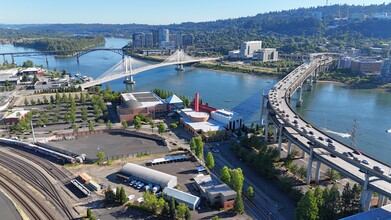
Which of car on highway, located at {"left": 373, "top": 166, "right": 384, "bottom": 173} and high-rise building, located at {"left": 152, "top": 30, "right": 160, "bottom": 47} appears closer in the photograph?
car on highway, located at {"left": 373, "top": 166, "right": 384, "bottom": 173}

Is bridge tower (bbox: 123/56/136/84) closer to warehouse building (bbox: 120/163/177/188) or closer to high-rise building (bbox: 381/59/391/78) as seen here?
warehouse building (bbox: 120/163/177/188)

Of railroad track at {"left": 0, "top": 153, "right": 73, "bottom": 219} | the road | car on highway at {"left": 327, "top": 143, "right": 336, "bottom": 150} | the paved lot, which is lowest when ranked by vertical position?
railroad track at {"left": 0, "top": 153, "right": 73, "bottom": 219}

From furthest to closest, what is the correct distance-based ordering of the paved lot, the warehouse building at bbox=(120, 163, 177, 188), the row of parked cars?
the paved lot, the warehouse building at bbox=(120, 163, 177, 188), the row of parked cars

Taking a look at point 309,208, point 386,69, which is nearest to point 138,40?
point 386,69

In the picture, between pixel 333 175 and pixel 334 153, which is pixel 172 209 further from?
pixel 333 175

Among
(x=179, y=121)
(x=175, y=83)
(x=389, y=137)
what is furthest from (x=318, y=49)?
(x=179, y=121)

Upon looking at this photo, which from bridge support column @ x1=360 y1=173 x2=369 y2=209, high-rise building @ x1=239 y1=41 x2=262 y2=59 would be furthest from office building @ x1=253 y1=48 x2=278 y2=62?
bridge support column @ x1=360 y1=173 x2=369 y2=209
